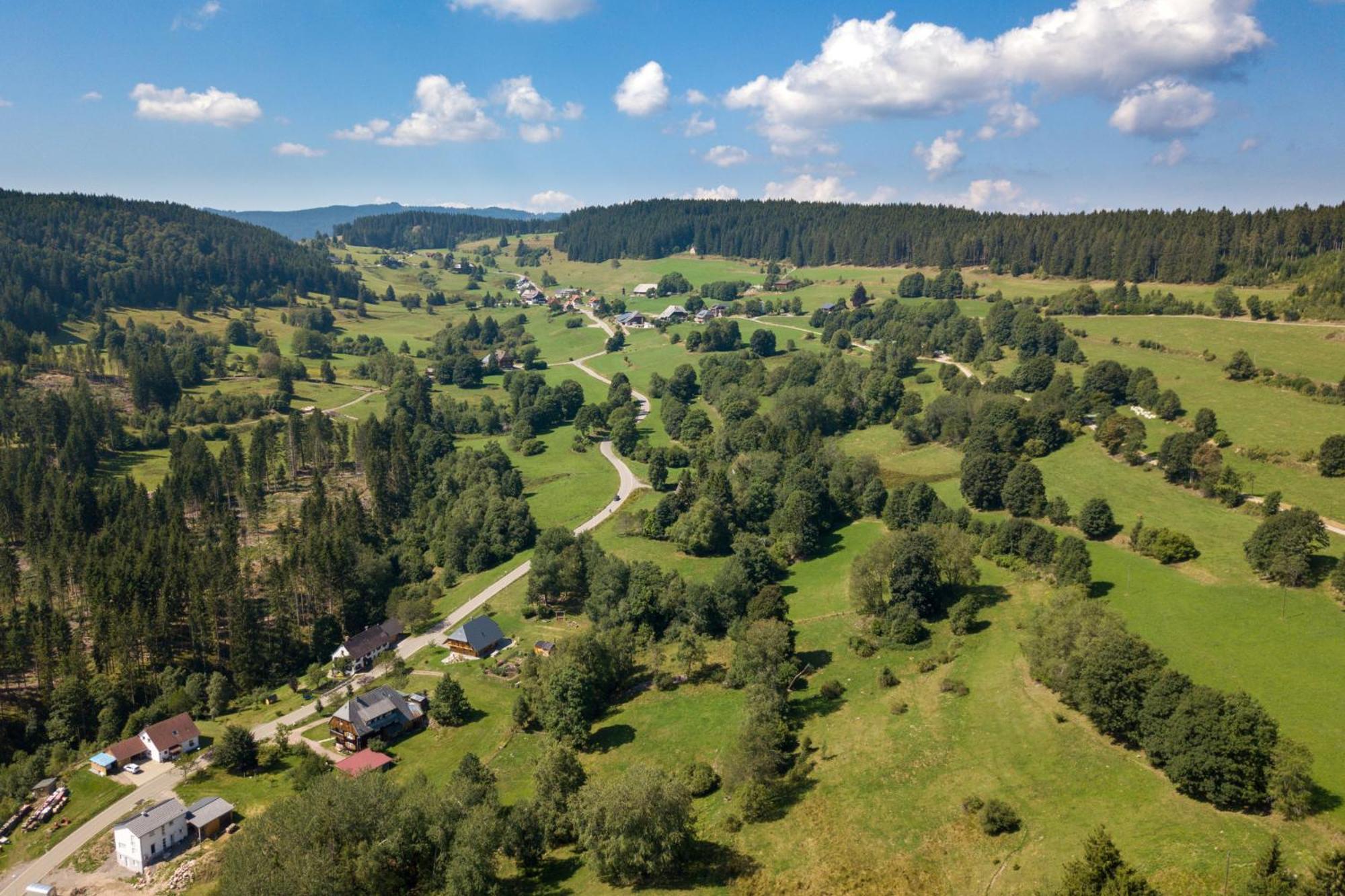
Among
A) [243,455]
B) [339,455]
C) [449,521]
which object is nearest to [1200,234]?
[449,521]

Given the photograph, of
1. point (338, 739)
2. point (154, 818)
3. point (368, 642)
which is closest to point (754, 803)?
point (338, 739)

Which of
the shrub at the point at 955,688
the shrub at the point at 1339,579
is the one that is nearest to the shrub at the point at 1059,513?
the shrub at the point at 1339,579

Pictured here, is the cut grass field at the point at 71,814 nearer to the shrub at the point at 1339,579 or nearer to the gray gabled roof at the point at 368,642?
the gray gabled roof at the point at 368,642

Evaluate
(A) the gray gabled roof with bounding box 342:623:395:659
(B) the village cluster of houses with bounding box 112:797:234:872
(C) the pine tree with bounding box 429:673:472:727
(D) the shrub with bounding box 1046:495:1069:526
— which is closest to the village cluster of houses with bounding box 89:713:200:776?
(B) the village cluster of houses with bounding box 112:797:234:872

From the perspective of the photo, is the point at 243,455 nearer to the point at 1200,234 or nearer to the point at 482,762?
the point at 482,762

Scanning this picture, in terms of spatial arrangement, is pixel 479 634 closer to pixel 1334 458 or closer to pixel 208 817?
pixel 208 817
